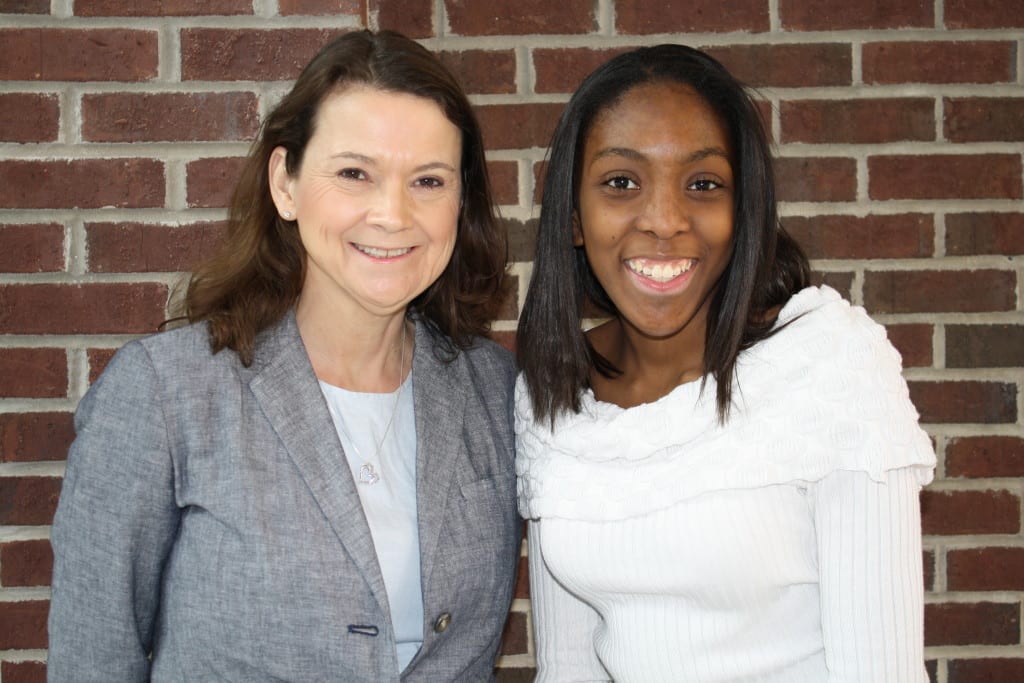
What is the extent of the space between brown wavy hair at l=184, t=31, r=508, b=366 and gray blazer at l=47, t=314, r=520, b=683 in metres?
0.13

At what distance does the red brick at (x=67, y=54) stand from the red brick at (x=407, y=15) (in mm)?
511

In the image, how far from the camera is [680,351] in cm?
190

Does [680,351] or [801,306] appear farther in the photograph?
[680,351]

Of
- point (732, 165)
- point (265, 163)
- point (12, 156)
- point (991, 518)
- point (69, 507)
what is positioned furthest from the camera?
point (991, 518)

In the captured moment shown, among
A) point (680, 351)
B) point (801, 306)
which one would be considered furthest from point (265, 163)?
point (801, 306)

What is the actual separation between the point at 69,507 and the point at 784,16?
69.9 inches

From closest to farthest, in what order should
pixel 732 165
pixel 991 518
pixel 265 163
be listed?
1. pixel 732 165
2. pixel 265 163
3. pixel 991 518

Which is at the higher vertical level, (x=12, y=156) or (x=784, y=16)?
(x=784, y=16)

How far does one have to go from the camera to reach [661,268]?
1.76 metres

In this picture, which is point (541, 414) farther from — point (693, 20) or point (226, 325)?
point (693, 20)

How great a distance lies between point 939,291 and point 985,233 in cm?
16

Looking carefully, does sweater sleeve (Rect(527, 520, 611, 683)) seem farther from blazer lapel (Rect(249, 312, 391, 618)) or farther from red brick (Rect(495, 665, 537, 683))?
blazer lapel (Rect(249, 312, 391, 618))

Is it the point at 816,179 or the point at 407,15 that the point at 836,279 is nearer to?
the point at 816,179

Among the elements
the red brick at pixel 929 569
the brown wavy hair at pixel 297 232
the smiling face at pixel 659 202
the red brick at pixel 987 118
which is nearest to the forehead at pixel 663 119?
the smiling face at pixel 659 202
